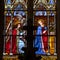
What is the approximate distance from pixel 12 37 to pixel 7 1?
0.73 m

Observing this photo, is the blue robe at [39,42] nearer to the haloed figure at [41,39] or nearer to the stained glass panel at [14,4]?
the haloed figure at [41,39]

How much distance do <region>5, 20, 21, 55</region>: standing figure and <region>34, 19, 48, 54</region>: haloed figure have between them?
15.6 inches

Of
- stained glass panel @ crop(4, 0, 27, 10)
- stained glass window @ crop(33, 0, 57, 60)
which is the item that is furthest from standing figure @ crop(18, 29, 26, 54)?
stained glass panel @ crop(4, 0, 27, 10)

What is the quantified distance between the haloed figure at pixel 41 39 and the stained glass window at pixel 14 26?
0.84 ft

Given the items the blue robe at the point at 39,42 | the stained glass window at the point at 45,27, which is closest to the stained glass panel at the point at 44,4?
the stained glass window at the point at 45,27

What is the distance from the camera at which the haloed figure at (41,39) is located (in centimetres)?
782

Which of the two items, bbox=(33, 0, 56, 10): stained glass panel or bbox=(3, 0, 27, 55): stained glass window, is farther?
bbox=(33, 0, 56, 10): stained glass panel

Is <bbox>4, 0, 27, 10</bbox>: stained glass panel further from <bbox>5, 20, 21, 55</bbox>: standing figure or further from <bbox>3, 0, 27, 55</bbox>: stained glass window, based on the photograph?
<bbox>5, 20, 21, 55</bbox>: standing figure

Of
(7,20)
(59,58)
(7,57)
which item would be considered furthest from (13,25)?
(59,58)

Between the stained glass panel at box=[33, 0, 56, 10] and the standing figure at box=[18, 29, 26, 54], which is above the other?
the stained glass panel at box=[33, 0, 56, 10]

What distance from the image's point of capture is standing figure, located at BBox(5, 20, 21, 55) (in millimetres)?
7859

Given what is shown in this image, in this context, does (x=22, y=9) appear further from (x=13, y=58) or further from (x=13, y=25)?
(x=13, y=58)

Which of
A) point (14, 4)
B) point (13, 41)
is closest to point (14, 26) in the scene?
point (13, 41)

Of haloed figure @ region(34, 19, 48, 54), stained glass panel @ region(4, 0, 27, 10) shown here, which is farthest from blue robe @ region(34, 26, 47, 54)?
stained glass panel @ region(4, 0, 27, 10)
